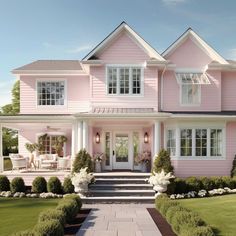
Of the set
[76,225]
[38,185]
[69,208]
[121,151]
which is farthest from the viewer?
[121,151]

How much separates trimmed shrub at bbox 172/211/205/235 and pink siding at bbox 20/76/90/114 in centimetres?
1310

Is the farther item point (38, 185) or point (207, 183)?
point (207, 183)

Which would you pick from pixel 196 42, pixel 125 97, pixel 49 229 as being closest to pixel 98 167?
pixel 125 97

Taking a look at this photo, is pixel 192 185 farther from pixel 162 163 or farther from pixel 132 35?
pixel 132 35

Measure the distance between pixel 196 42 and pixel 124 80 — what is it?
5439mm

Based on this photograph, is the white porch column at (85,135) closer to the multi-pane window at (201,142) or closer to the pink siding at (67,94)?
the pink siding at (67,94)

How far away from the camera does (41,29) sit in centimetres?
1906

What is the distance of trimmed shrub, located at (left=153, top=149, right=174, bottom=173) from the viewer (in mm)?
17234

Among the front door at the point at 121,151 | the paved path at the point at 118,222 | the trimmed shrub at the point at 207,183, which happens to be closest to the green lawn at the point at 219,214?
the paved path at the point at 118,222

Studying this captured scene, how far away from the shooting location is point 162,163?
17391 millimetres

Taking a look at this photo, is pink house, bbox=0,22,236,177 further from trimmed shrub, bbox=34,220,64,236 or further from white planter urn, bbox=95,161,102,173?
trimmed shrub, bbox=34,220,64,236

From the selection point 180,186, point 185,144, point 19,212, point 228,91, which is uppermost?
point 228,91

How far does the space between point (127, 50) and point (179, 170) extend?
7836mm

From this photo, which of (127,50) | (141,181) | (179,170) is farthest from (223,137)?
(127,50)
